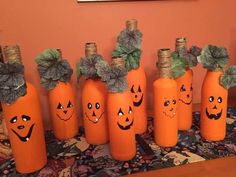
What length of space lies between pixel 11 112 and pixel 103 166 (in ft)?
0.90

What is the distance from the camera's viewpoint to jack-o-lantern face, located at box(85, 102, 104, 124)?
0.73 meters

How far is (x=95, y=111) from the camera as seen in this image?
2.41 feet

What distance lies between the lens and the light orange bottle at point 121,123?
0.63m

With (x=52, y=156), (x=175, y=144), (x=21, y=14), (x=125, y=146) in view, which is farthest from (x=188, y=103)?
(x=21, y=14)

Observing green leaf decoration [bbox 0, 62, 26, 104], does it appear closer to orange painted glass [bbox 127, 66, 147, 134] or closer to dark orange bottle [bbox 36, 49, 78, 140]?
dark orange bottle [bbox 36, 49, 78, 140]

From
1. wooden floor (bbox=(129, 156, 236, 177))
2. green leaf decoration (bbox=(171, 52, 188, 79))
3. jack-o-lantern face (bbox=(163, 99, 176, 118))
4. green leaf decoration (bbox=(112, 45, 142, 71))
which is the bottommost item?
wooden floor (bbox=(129, 156, 236, 177))

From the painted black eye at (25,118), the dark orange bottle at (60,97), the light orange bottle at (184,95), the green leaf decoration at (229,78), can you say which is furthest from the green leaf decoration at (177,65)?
the painted black eye at (25,118)

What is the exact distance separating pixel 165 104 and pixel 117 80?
0.17m

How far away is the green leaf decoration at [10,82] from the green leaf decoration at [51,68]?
0.12 metres

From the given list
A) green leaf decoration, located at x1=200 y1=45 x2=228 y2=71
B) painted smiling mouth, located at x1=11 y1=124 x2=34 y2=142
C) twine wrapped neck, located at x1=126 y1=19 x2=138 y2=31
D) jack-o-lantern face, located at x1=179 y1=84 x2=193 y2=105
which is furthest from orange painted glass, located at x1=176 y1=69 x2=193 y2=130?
painted smiling mouth, located at x1=11 y1=124 x2=34 y2=142

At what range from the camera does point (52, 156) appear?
706 mm

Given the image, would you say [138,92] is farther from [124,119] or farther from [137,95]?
[124,119]

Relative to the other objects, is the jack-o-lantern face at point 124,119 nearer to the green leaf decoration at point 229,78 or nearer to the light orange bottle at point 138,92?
the light orange bottle at point 138,92

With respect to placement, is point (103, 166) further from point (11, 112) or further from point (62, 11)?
point (62, 11)
